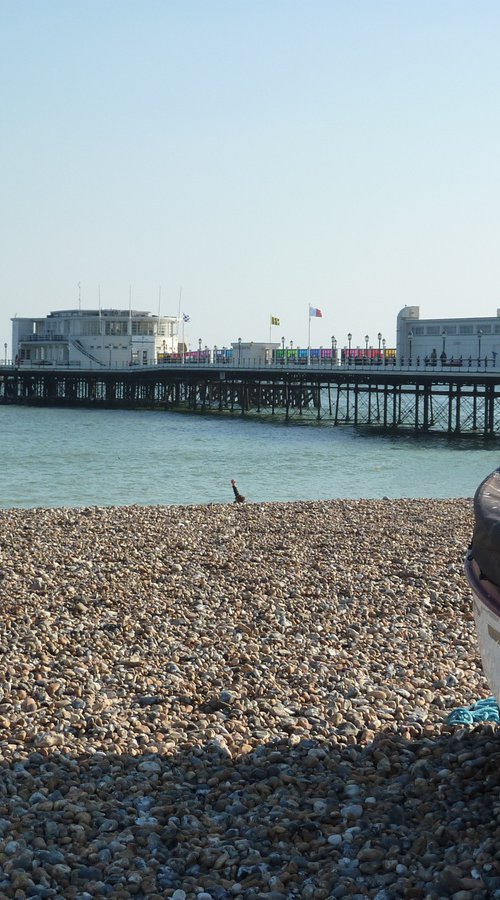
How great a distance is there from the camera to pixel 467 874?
14.6 ft

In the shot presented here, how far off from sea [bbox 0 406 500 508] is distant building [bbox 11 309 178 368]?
931 inches

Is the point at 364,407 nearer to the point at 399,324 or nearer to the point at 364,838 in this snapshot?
the point at 399,324

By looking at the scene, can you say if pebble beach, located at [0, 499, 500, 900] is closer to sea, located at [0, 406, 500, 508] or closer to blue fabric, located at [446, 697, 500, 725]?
blue fabric, located at [446, 697, 500, 725]

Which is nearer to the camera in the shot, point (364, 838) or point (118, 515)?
point (364, 838)

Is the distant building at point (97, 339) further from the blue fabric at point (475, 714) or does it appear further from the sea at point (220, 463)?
the blue fabric at point (475, 714)

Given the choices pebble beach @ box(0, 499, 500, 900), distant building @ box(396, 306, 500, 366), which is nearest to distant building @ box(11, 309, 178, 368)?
distant building @ box(396, 306, 500, 366)

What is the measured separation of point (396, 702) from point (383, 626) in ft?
6.86

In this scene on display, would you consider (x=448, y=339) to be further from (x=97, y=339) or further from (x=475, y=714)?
(x=475, y=714)

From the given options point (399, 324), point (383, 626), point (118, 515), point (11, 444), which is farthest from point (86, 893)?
point (399, 324)

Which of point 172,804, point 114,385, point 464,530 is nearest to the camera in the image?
point 172,804

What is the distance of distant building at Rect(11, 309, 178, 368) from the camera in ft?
259

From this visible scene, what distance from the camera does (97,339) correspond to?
79375mm

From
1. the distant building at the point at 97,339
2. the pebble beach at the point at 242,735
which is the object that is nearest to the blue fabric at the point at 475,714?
the pebble beach at the point at 242,735

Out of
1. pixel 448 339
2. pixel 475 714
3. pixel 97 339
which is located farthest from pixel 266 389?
pixel 475 714
